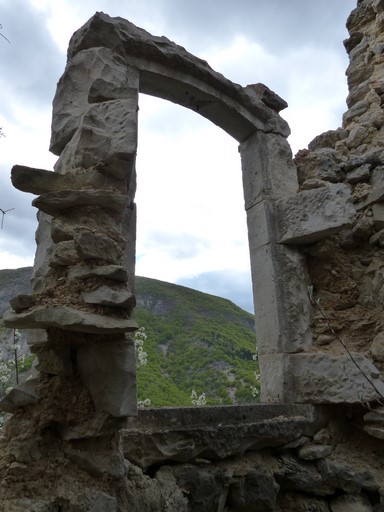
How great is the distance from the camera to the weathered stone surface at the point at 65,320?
172cm

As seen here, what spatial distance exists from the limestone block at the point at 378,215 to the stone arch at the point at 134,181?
239 mm

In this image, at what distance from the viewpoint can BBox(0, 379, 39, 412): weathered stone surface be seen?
1.80 metres

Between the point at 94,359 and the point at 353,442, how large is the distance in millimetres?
1951

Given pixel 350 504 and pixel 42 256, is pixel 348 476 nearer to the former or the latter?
pixel 350 504

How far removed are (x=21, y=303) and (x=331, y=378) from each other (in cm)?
198

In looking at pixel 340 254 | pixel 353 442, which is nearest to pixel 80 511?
pixel 353 442

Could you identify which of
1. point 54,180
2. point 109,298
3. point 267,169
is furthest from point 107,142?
point 267,169

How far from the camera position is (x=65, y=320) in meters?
1.72

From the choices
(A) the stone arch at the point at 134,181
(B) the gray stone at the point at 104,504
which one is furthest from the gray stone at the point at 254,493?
(B) the gray stone at the point at 104,504

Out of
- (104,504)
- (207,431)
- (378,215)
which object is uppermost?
(378,215)

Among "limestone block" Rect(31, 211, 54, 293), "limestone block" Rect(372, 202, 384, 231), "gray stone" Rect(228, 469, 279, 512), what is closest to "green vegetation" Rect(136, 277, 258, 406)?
"gray stone" Rect(228, 469, 279, 512)

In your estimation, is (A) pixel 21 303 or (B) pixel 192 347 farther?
(B) pixel 192 347

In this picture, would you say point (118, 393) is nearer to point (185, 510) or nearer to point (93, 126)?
point (185, 510)

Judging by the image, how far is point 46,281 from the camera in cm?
205
